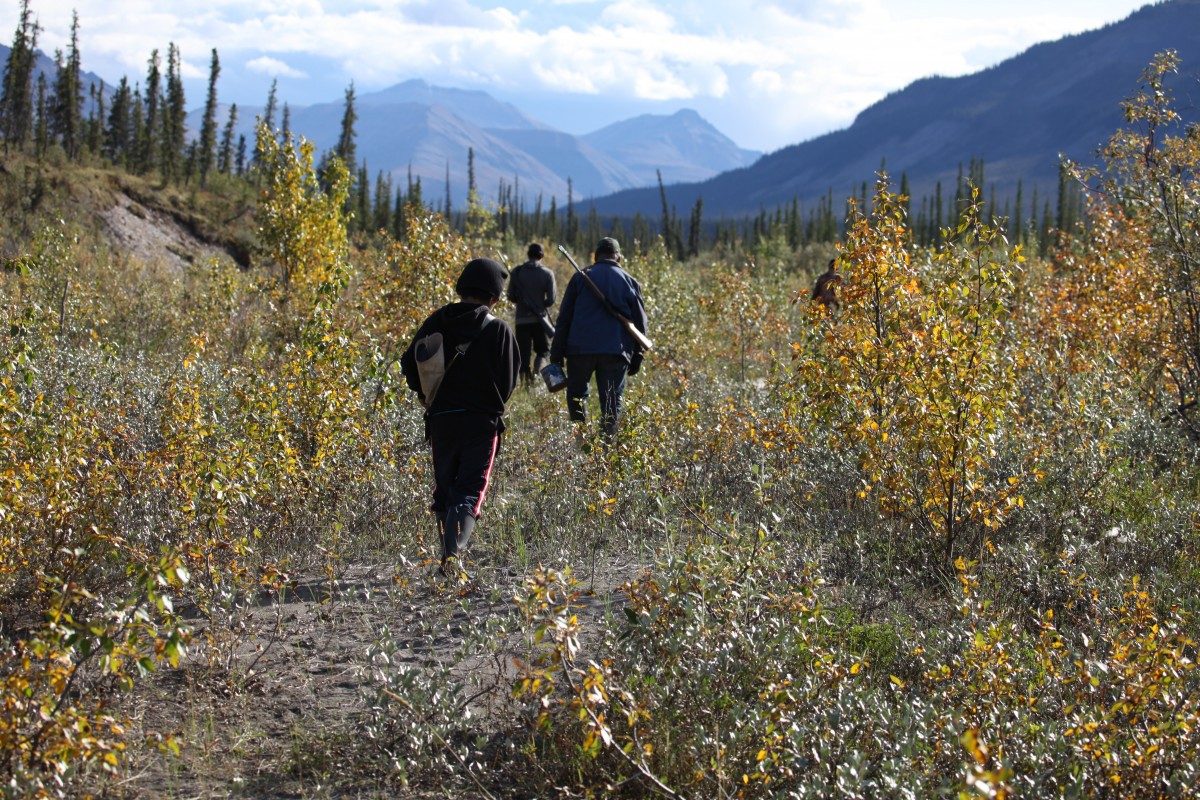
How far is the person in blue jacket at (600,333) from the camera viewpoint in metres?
8.85

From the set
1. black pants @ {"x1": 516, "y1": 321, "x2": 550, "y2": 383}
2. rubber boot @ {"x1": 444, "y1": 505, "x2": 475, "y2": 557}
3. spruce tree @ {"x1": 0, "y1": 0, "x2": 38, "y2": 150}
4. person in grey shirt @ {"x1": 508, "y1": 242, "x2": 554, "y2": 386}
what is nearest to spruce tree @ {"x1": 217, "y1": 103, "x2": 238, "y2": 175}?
spruce tree @ {"x1": 0, "y1": 0, "x2": 38, "y2": 150}

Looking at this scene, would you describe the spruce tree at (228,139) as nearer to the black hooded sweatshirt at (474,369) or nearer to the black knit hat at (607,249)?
the black knit hat at (607,249)

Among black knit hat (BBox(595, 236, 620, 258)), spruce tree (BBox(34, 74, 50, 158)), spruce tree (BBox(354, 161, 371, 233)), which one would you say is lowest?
black knit hat (BBox(595, 236, 620, 258))

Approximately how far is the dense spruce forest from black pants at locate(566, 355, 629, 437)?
218 millimetres

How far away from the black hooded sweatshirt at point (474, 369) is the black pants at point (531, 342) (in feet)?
19.4

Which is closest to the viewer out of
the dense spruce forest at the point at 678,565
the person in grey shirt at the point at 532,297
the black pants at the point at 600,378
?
the dense spruce forest at the point at 678,565

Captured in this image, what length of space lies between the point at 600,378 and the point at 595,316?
528mm

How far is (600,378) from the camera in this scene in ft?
29.7

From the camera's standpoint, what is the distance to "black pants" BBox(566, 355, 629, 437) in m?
8.88

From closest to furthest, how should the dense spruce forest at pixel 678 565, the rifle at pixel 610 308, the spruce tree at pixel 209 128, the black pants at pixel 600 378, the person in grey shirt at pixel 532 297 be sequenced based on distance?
1. the dense spruce forest at pixel 678 565
2. the rifle at pixel 610 308
3. the black pants at pixel 600 378
4. the person in grey shirt at pixel 532 297
5. the spruce tree at pixel 209 128

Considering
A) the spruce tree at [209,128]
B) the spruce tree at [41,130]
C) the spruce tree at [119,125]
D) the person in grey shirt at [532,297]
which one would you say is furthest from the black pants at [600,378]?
the spruce tree at [119,125]

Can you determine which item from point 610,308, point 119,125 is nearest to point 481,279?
point 610,308

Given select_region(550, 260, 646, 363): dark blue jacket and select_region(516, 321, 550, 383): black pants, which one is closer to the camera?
select_region(550, 260, 646, 363): dark blue jacket

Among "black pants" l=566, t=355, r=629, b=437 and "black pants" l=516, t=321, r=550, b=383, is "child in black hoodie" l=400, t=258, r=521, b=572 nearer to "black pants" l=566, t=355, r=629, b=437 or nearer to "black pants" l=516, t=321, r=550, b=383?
"black pants" l=566, t=355, r=629, b=437
